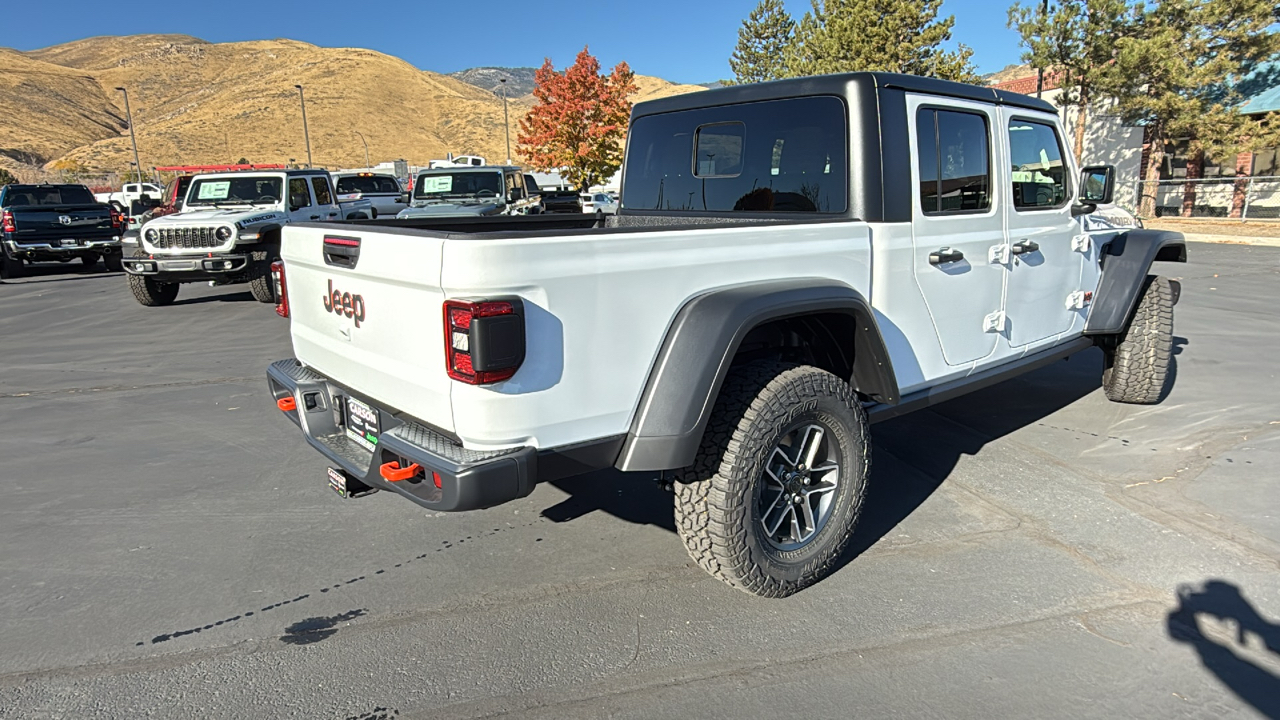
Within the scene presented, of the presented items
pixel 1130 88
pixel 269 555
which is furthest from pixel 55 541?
pixel 1130 88

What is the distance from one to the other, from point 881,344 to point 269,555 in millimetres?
2804

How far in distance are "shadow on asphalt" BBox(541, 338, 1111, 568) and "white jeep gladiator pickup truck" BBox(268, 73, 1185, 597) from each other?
63 centimetres

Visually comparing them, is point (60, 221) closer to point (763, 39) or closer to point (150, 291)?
point (150, 291)

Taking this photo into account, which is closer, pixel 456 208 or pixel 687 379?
pixel 687 379

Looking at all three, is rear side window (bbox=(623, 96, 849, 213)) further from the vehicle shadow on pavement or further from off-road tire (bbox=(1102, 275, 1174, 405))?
off-road tire (bbox=(1102, 275, 1174, 405))

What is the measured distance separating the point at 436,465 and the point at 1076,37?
2665 cm

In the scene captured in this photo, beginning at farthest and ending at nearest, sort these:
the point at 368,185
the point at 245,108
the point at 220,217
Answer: the point at 245,108
the point at 368,185
the point at 220,217

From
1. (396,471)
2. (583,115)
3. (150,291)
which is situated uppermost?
(583,115)

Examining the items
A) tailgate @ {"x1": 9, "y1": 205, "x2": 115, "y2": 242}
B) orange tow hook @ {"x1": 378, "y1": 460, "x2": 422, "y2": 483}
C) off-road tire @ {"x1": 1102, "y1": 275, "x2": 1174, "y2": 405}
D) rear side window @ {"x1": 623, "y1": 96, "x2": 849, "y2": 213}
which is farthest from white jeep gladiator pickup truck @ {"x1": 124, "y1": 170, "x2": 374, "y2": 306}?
off-road tire @ {"x1": 1102, "y1": 275, "x2": 1174, "y2": 405}

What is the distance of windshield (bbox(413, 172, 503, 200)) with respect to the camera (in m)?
15.3

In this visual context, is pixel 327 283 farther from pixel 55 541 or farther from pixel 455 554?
pixel 55 541

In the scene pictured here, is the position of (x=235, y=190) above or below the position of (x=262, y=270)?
above

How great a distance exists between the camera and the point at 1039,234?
13.5ft

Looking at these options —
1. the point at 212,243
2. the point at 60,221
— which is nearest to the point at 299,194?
the point at 212,243
